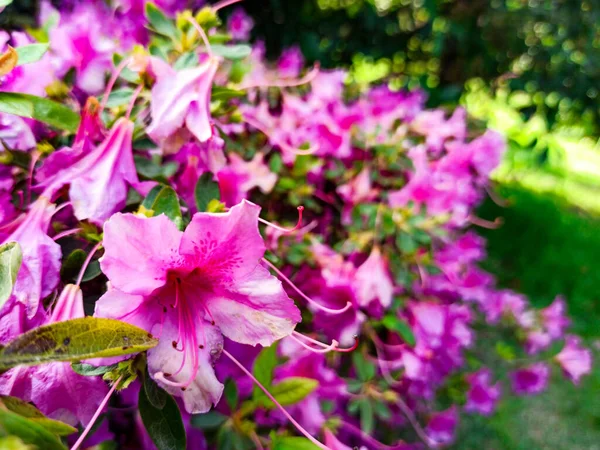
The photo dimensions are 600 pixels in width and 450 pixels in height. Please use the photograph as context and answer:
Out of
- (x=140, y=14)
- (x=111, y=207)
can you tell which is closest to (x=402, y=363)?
(x=111, y=207)

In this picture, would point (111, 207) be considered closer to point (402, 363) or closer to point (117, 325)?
point (117, 325)

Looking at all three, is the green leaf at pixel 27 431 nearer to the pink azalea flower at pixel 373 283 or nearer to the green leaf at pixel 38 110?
the green leaf at pixel 38 110

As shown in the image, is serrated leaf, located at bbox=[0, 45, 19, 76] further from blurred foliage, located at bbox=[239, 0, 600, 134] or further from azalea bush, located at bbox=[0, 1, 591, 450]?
blurred foliage, located at bbox=[239, 0, 600, 134]

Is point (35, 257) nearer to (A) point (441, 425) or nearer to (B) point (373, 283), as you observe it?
(B) point (373, 283)

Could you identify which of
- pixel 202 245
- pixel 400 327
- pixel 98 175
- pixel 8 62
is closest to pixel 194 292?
pixel 202 245

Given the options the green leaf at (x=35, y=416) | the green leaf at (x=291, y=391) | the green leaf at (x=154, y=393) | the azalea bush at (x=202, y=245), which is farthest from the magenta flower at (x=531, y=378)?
the green leaf at (x=35, y=416)
